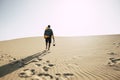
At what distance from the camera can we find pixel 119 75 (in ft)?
17.7

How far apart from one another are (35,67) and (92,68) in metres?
2.47

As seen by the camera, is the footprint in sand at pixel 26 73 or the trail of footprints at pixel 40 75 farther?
the footprint in sand at pixel 26 73

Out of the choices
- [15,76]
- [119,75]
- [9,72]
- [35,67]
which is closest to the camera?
[119,75]

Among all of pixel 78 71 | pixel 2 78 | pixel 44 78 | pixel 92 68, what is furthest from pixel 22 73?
pixel 92 68

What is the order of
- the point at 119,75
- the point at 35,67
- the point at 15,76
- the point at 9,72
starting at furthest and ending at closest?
the point at 35,67, the point at 9,72, the point at 15,76, the point at 119,75

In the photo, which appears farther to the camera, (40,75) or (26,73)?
(26,73)

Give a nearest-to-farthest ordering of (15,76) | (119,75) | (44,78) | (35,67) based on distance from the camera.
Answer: (119,75) → (44,78) → (15,76) → (35,67)

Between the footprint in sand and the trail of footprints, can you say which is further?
the footprint in sand

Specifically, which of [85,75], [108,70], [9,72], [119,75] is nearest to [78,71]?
[85,75]

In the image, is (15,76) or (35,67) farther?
(35,67)

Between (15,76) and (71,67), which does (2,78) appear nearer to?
(15,76)

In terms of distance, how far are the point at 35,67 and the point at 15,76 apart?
48.6 inches

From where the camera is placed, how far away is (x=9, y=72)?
6773mm

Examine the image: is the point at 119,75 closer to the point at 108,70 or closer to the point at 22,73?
the point at 108,70
